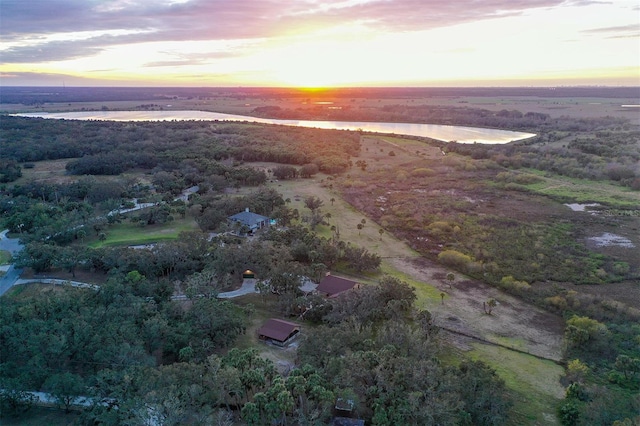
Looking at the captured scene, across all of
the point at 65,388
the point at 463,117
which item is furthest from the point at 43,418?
the point at 463,117

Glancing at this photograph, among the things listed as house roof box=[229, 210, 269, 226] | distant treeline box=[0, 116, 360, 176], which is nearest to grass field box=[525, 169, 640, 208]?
distant treeline box=[0, 116, 360, 176]

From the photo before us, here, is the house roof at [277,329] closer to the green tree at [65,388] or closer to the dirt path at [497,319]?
the dirt path at [497,319]

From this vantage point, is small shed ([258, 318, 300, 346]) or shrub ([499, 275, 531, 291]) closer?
small shed ([258, 318, 300, 346])

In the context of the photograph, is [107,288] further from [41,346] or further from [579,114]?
[579,114]

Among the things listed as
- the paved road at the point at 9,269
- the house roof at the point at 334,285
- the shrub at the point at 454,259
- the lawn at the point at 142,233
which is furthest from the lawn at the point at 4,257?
the shrub at the point at 454,259

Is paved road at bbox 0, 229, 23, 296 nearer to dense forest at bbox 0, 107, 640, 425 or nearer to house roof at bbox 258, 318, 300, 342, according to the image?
dense forest at bbox 0, 107, 640, 425

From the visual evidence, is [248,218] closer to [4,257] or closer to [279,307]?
[279,307]

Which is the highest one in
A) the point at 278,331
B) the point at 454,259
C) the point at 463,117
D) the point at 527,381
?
the point at 463,117
